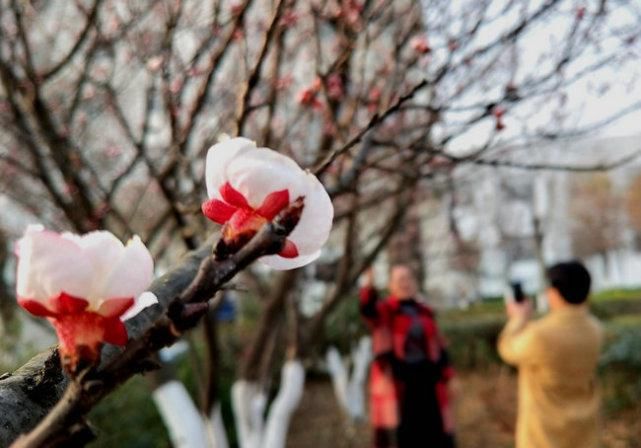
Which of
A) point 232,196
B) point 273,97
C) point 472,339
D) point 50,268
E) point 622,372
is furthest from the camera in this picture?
point 472,339

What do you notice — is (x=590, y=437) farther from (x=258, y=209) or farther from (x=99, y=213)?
(x=258, y=209)

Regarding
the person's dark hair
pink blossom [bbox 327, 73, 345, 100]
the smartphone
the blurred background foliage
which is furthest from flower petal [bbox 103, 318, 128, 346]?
the smartphone

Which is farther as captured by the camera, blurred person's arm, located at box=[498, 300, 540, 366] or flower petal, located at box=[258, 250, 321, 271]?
blurred person's arm, located at box=[498, 300, 540, 366]

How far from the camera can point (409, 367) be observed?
4434 millimetres

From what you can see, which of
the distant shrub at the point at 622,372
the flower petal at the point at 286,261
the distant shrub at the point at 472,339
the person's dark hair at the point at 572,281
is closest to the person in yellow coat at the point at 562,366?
the person's dark hair at the point at 572,281

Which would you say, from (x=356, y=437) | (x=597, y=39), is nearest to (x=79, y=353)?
(x=597, y=39)

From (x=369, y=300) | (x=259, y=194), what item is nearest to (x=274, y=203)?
(x=259, y=194)

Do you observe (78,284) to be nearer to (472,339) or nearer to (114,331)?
(114,331)

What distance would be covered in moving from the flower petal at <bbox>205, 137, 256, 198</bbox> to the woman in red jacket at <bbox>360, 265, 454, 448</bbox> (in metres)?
3.68

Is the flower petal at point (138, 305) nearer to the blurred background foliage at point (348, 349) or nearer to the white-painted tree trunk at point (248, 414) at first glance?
the blurred background foliage at point (348, 349)

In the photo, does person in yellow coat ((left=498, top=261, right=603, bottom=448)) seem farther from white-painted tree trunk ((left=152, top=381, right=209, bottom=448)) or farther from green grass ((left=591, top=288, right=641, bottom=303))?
green grass ((left=591, top=288, right=641, bottom=303))

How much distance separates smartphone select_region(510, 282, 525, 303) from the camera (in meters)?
3.78

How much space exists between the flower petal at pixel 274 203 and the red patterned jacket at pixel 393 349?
3738mm

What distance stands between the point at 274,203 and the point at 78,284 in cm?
20
